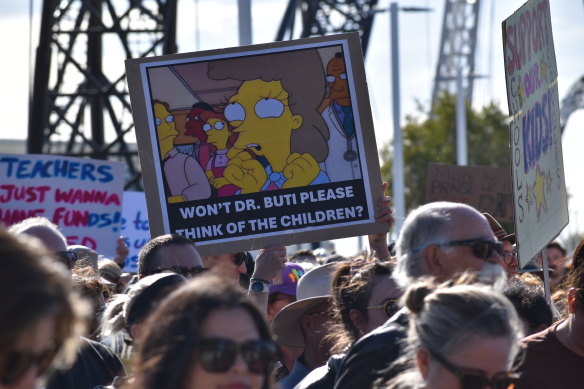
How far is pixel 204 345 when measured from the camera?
9.29ft

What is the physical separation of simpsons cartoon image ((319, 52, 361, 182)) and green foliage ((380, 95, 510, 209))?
36.3 m

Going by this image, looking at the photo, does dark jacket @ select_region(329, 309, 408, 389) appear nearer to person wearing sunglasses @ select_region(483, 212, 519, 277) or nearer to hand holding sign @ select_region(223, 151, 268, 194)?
hand holding sign @ select_region(223, 151, 268, 194)

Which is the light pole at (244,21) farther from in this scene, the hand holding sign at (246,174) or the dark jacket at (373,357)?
the dark jacket at (373,357)

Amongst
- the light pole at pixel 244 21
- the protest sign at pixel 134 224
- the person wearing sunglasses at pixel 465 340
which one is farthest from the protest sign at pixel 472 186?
the person wearing sunglasses at pixel 465 340

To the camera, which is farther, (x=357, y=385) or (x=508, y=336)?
(x=357, y=385)

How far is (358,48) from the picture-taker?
6.02 m

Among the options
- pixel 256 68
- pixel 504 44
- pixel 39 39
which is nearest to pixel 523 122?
pixel 504 44

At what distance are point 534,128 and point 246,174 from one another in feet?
4.33

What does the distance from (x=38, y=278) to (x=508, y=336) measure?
1.37 m

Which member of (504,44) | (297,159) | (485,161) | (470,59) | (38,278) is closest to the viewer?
(38,278)


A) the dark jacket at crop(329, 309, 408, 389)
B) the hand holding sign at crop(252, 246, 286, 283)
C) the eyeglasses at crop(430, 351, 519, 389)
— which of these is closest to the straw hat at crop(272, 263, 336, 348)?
the hand holding sign at crop(252, 246, 286, 283)

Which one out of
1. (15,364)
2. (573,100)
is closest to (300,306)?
(15,364)

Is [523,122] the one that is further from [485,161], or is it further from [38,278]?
[485,161]

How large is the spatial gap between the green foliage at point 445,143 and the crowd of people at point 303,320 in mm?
36784
